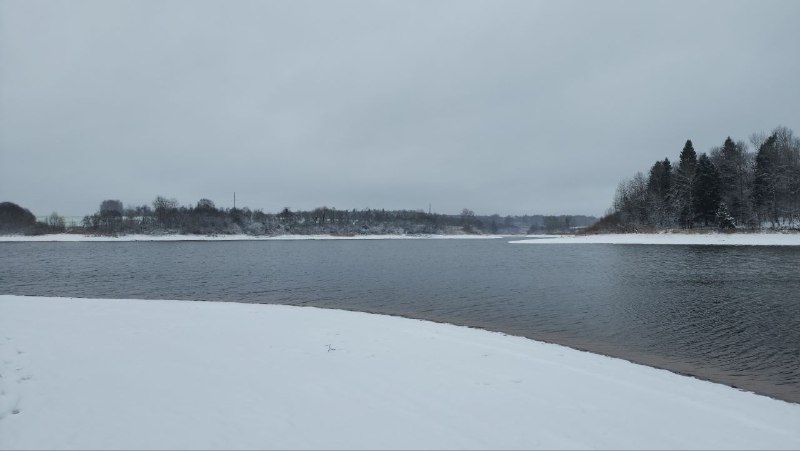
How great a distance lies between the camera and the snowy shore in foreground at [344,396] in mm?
5344

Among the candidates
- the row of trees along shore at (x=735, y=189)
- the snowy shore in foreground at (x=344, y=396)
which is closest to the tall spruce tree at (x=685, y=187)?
the row of trees along shore at (x=735, y=189)

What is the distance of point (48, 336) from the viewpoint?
10164 millimetres

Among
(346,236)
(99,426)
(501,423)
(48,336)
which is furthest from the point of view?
(346,236)

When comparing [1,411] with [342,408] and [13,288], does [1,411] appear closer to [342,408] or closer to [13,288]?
[342,408]

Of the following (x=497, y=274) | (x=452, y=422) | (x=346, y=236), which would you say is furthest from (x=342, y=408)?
(x=346, y=236)

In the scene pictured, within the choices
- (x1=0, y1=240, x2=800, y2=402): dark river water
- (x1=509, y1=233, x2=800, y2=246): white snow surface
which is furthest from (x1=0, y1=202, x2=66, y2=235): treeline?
(x1=509, y1=233, x2=800, y2=246): white snow surface

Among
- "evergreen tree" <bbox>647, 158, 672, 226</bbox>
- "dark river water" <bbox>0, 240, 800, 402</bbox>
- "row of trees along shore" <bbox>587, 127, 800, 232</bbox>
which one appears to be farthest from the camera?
"evergreen tree" <bbox>647, 158, 672, 226</bbox>

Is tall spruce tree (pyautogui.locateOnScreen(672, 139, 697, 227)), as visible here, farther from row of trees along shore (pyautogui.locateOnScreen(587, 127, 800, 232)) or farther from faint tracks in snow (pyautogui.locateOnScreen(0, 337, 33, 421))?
faint tracks in snow (pyautogui.locateOnScreen(0, 337, 33, 421))

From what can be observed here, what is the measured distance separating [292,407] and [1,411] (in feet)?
13.4

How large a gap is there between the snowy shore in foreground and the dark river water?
10.1ft

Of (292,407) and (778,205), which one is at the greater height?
(778,205)

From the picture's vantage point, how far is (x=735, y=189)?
6712cm

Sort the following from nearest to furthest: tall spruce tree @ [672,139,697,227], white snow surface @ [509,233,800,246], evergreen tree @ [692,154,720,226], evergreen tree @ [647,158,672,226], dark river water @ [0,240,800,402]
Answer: dark river water @ [0,240,800,402] → white snow surface @ [509,233,800,246] → evergreen tree @ [692,154,720,226] → tall spruce tree @ [672,139,697,227] → evergreen tree @ [647,158,672,226]

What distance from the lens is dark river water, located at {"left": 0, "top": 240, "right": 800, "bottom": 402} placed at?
11.1m
